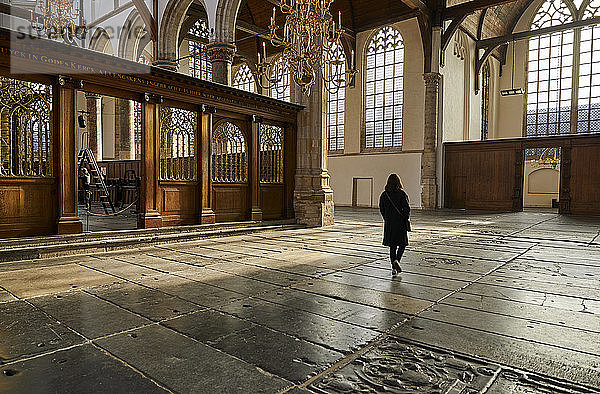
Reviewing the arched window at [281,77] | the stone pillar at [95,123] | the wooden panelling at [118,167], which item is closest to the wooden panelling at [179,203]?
the arched window at [281,77]

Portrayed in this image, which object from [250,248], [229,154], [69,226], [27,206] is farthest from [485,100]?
[27,206]

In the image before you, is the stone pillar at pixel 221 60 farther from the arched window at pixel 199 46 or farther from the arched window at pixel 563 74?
the arched window at pixel 563 74

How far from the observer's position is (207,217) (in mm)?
7844

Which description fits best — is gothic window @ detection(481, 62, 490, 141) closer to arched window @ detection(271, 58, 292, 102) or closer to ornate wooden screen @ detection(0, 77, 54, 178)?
arched window @ detection(271, 58, 292, 102)

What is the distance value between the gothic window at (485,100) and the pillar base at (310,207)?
47.2ft

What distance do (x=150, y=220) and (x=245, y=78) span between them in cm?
1698

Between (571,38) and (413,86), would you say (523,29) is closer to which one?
(571,38)

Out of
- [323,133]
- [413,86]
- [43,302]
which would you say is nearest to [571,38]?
[413,86]

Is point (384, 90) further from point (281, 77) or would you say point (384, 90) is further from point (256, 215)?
point (256, 215)

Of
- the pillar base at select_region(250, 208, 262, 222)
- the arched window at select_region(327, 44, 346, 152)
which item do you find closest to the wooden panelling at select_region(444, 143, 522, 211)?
the arched window at select_region(327, 44, 346, 152)

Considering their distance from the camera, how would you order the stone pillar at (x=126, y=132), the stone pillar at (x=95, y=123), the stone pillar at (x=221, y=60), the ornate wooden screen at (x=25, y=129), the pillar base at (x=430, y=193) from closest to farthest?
the ornate wooden screen at (x=25, y=129)
the stone pillar at (x=221, y=60)
the stone pillar at (x=95, y=123)
the pillar base at (x=430, y=193)
the stone pillar at (x=126, y=132)

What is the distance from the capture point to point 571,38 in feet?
64.0

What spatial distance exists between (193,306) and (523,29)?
74.7ft

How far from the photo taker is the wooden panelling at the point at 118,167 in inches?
535
